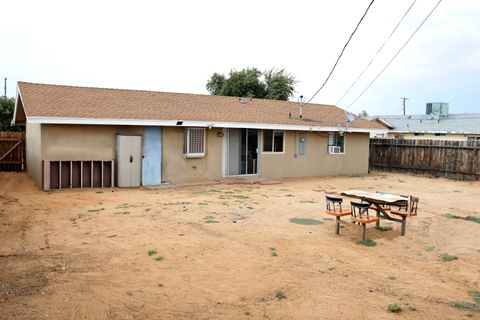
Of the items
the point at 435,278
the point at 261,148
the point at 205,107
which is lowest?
the point at 435,278

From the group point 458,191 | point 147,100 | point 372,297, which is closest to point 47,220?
point 372,297

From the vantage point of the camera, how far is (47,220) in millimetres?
9477

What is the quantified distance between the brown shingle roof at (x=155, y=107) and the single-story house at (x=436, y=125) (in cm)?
1565

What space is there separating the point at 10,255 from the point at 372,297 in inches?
219

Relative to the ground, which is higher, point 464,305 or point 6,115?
point 6,115

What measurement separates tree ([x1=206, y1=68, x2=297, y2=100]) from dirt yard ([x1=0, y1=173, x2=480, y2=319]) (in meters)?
28.3

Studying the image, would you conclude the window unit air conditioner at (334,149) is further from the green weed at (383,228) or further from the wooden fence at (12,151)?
the wooden fence at (12,151)

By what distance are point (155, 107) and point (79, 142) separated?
12.0ft

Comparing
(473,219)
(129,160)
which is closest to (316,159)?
(129,160)

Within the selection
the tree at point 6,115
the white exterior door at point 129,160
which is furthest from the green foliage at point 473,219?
the tree at point 6,115

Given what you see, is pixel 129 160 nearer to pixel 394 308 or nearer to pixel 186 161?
Result: pixel 186 161

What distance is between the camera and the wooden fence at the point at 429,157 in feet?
66.2

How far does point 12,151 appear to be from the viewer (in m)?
20.2

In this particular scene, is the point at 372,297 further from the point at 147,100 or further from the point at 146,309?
the point at 147,100
